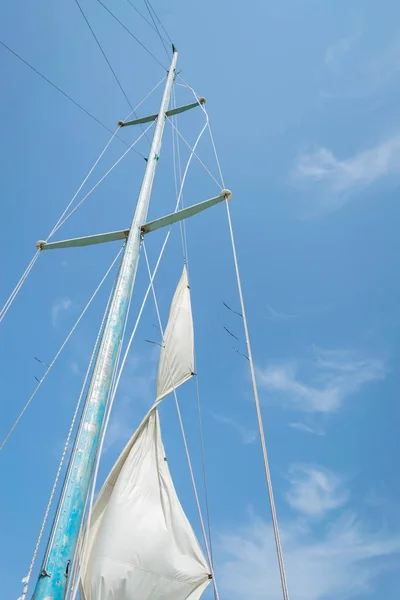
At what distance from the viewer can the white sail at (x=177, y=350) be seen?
4793 millimetres

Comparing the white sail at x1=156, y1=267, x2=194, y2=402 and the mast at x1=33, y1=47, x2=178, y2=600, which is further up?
the white sail at x1=156, y1=267, x2=194, y2=402

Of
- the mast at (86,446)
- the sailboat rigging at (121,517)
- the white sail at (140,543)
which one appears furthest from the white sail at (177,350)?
the white sail at (140,543)

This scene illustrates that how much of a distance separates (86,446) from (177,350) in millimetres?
1867

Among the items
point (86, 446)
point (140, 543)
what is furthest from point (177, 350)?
point (140, 543)

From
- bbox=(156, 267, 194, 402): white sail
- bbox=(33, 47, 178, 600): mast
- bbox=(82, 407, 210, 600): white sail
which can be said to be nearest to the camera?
bbox=(33, 47, 178, 600): mast

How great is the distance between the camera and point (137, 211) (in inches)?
227

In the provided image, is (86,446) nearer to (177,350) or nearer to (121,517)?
(121,517)

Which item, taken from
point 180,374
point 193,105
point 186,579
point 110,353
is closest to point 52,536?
point 186,579

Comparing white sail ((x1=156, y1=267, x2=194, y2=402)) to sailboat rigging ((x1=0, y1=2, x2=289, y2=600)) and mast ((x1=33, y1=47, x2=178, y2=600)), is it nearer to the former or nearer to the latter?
sailboat rigging ((x1=0, y1=2, x2=289, y2=600))

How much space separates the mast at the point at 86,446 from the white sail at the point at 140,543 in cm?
37

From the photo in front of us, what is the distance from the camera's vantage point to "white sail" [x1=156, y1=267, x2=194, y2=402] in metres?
4.79

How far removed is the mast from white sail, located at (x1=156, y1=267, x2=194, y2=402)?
78 cm

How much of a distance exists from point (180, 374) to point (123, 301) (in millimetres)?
1142

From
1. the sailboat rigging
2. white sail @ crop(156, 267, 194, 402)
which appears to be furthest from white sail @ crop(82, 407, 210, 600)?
white sail @ crop(156, 267, 194, 402)
